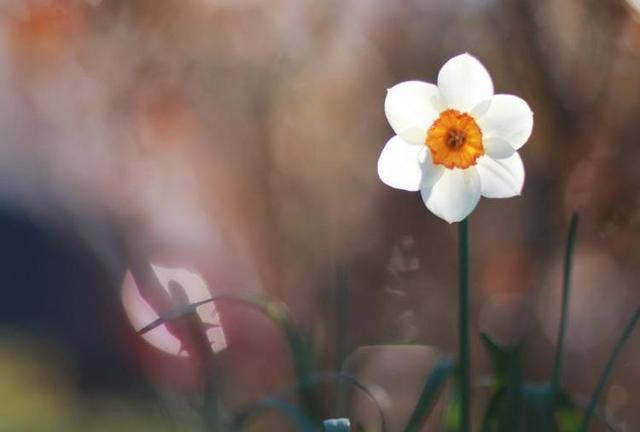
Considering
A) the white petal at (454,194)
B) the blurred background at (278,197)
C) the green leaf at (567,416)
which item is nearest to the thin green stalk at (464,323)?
the white petal at (454,194)

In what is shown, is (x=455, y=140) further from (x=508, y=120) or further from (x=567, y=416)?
(x=567, y=416)

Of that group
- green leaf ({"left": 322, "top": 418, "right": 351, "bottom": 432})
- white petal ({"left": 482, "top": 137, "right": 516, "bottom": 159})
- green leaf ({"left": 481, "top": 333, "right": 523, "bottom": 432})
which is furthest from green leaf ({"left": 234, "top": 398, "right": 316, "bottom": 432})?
white petal ({"left": 482, "top": 137, "right": 516, "bottom": 159})

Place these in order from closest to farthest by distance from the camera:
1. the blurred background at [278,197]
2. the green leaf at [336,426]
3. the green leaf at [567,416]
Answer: the green leaf at [336,426]
the green leaf at [567,416]
the blurred background at [278,197]

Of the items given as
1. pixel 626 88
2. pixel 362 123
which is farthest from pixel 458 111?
pixel 626 88

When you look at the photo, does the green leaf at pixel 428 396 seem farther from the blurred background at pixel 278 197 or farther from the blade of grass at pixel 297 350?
the blurred background at pixel 278 197

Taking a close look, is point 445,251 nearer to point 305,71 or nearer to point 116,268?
point 305,71

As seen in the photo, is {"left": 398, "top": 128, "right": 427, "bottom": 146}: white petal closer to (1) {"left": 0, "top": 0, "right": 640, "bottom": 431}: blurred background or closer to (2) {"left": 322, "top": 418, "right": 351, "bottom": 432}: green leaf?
(2) {"left": 322, "top": 418, "right": 351, "bottom": 432}: green leaf

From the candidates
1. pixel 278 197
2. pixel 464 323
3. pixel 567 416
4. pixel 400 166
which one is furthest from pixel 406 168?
pixel 278 197

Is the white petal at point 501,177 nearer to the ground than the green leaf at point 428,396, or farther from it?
farther from it

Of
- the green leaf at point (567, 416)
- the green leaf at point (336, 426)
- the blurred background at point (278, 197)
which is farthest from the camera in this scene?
the blurred background at point (278, 197)
